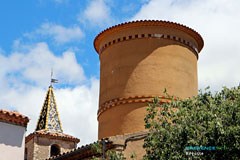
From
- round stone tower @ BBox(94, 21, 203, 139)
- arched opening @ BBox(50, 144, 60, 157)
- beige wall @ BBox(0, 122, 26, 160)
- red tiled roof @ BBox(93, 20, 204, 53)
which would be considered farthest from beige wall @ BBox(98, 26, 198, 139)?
arched opening @ BBox(50, 144, 60, 157)

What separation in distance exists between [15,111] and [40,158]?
5801mm

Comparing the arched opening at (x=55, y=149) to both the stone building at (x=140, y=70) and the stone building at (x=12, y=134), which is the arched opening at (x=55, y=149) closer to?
the stone building at (x=140, y=70)

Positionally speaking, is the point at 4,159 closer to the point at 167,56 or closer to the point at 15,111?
the point at 15,111

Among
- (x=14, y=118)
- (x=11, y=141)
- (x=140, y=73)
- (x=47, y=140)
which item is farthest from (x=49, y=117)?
(x=11, y=141)

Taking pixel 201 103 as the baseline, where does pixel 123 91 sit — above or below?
above

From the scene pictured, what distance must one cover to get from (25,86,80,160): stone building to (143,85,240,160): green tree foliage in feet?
34.2

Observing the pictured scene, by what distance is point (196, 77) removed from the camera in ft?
58.0

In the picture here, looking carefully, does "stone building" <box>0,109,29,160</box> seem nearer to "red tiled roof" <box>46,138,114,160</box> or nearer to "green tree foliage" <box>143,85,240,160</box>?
"red tiled roof" <box>46,138,114,160</box>

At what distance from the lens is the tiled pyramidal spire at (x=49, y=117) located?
2173cm

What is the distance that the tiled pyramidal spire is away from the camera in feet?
71.3

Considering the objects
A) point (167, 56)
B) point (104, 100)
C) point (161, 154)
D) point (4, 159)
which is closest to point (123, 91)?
point (104, 100)

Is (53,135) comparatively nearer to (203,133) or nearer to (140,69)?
(140,69)

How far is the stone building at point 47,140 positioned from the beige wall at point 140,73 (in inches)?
177

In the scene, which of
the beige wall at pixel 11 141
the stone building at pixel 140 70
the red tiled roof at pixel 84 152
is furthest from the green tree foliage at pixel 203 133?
the beige wall at pixel 11 141
